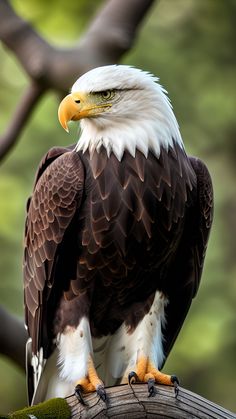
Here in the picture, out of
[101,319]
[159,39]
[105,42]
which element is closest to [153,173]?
[101,319]

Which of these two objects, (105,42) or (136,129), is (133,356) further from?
(105,42)

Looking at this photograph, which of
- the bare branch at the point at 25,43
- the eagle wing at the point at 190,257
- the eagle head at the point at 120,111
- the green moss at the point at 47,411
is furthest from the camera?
the bare branch at the point at 25,43

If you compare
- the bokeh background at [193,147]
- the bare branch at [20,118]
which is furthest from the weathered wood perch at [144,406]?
the bokeh background at [193,147]

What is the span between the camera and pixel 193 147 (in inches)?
436

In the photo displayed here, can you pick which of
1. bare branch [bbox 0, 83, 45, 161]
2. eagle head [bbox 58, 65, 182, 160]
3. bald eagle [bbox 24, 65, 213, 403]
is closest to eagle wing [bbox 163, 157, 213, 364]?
bald eagle [bbox 24, 65, 213, 403]

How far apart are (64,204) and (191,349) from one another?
4.76 metres

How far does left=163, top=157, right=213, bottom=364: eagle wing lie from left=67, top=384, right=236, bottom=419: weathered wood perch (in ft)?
2.82

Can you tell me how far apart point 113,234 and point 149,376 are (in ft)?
2.42

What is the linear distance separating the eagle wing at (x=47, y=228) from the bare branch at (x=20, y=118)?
2.08 ft

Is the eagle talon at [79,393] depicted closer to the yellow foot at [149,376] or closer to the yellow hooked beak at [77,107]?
the yellow foot at [149,376]

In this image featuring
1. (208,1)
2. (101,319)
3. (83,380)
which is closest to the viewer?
(83,380)

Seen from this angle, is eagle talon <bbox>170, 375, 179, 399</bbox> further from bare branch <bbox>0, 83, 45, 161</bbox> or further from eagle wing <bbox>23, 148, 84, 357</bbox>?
bare branch <bbox>0, 83, 45, 161</bbox>

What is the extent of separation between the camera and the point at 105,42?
6.50 meters

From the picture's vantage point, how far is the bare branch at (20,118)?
643 cm
